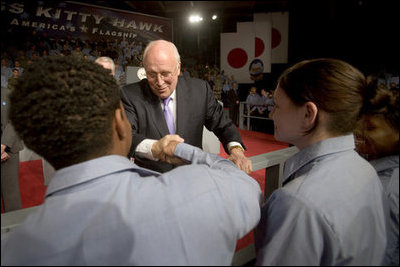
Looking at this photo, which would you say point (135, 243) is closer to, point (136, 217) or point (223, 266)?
point (136, 217)

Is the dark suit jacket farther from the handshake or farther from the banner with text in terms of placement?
the banner with text

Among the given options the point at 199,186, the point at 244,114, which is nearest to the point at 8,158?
the point at 199,186

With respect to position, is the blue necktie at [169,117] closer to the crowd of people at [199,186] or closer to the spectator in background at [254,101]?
the crowd of people at [199,186]

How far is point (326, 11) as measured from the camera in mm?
1510

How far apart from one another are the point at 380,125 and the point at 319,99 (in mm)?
223

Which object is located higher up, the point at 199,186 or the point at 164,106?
the point at 164,106

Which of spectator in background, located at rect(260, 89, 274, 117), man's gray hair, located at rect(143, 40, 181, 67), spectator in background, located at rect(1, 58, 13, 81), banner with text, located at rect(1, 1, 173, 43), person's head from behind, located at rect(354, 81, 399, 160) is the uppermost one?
banner with text, located at rect(1, 1, 173, 43)

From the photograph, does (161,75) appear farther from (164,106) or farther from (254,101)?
(254,101)

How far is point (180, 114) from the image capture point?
1.15 m

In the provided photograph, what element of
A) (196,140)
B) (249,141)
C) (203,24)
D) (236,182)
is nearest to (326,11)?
(203,24)

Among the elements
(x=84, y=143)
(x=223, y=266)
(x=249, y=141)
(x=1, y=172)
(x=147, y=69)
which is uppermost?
(x=147, y=69)

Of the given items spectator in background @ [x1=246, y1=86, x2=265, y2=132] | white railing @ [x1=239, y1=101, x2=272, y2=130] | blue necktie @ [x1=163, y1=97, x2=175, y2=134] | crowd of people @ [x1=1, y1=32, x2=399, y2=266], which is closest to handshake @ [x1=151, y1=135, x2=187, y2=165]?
crowd of people @ [x1=1, y1=32, x2=399, y2=266]

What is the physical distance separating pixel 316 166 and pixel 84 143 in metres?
0.53

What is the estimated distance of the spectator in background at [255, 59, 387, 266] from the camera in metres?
0.52
